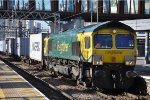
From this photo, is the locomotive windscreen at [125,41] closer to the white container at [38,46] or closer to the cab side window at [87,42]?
the cab side window at [87,42]

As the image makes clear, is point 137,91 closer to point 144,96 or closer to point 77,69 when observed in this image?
point 144,96

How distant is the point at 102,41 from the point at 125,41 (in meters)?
1.09

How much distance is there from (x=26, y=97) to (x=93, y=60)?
3.80 metres

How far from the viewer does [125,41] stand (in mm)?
17906

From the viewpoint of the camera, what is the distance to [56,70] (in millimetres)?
27156

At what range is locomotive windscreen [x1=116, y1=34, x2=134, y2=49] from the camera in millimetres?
17812

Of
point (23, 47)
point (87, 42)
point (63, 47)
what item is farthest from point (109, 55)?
point (23, 47)

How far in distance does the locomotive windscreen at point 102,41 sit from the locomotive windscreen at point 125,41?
38cm

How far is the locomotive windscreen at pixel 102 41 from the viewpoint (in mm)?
17578

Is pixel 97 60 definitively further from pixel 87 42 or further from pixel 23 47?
pixel 23 47

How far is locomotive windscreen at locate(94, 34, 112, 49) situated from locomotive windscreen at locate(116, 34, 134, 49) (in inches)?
14.9

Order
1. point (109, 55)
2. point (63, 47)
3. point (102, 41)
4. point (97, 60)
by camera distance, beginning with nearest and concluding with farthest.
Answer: point (97, 60)
point (109, 55)
point (102, 41)
point (63, 47)

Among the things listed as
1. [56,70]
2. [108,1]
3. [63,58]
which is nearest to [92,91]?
[63,58]

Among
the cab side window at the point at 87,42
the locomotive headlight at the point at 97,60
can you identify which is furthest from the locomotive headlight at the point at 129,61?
the cab side window at the point at 87,42
